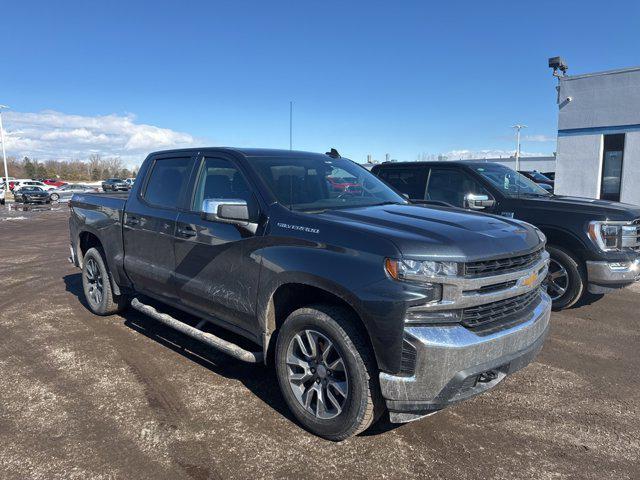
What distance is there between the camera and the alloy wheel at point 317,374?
3135mm

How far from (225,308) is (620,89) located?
55.2 ft

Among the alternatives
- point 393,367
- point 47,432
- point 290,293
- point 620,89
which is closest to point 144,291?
point 47,432

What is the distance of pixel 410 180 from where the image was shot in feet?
25.7

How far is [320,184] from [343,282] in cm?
143

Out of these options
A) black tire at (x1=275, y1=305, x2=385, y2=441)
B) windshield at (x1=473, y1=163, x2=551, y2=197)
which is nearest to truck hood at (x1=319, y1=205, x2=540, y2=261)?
→ black tire at (x1=275, y1=305, x2=385, y2=441)

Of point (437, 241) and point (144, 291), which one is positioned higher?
point (437, 241)

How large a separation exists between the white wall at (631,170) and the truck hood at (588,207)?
11638 millimetres

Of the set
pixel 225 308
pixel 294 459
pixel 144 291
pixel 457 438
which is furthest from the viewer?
pixel 144 291

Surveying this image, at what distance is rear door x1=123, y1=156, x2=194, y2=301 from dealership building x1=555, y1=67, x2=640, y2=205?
52.8 feet

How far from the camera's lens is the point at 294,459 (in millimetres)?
3033

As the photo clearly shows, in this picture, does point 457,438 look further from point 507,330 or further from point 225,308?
point 225,308

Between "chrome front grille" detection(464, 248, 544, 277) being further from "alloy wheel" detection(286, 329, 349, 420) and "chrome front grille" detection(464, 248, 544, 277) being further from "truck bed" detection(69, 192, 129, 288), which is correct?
"truck bed" detection(69, 192, 129, 288)

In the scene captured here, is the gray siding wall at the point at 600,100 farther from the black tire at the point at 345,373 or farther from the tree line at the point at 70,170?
the tree line at the point at 70,170

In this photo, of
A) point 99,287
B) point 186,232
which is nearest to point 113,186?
point 99,287
